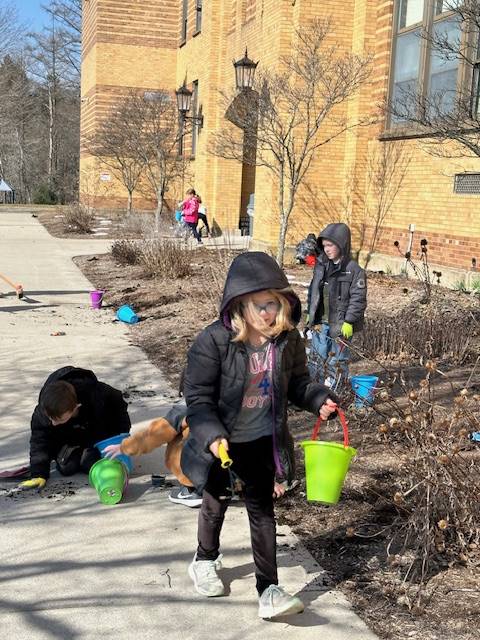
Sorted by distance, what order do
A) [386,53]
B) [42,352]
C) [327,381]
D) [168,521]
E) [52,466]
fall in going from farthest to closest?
1. [386,53]
2. [42,352]
3. [327,381]
4. [52,466]
5. [168,521]

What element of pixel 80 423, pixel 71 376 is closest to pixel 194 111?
pixel 71 376

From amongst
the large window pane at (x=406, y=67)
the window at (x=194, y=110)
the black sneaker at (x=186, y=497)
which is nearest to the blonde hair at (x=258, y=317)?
the black sneaker at (x=186, y=497)

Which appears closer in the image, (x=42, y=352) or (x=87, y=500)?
(x=87, y=500)

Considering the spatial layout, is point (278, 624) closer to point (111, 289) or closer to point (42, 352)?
point (42, 352)

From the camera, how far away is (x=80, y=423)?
461 cm

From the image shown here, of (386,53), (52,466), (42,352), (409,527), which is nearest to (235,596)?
(409,527)

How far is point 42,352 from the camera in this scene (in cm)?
786

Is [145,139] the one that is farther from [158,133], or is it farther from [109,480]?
[109,480]

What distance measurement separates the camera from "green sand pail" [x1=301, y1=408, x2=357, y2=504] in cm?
319

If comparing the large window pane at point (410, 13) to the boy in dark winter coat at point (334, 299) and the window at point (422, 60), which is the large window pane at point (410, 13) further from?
the boy in dark winter coat at point (334, 299)

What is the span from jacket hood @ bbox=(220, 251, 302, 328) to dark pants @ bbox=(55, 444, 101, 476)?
6.18 ft

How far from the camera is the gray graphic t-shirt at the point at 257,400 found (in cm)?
306

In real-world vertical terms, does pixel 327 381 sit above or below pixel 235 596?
above

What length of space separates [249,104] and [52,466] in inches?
450
